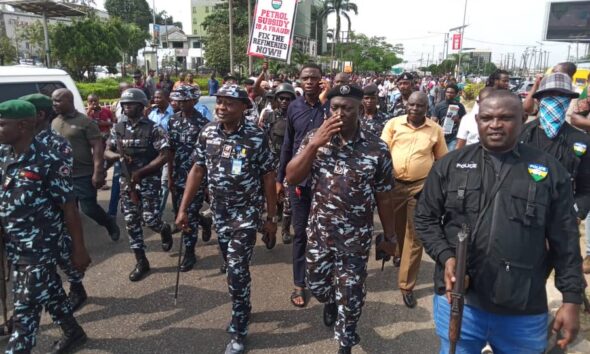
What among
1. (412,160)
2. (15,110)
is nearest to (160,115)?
(15,110)

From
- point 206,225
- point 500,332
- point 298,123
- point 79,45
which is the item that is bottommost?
point 206,225

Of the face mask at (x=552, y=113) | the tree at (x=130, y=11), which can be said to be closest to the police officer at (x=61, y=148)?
the face mask at (x=552, y=113)

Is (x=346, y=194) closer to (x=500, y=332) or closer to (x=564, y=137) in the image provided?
(x=500, y=332)

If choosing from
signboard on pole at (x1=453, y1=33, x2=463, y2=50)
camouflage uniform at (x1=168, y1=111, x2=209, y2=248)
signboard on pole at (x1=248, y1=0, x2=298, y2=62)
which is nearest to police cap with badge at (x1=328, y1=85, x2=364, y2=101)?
camouflage uniform at (x1=168, y1=111, x2=209, y2=248)

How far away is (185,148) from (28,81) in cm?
219

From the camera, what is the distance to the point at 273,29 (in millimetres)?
7121

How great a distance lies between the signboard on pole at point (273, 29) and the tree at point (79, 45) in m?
22.7

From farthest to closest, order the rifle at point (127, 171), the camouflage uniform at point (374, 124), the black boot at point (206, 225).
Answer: the black boot at point (206, 225), the camouflage uniform at point (374, 124), the rifle at point (127, 171)

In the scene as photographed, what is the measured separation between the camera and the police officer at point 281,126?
5.46 meters

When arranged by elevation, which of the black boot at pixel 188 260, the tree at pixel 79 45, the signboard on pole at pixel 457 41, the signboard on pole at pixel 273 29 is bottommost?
the black boot at pixel 188 260

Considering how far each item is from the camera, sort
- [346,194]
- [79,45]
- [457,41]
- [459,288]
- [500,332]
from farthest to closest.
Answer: [457,41] < [79,45] < [346,194] < [500,332] < [459,288]

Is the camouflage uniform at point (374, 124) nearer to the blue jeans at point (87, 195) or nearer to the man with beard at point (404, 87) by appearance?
the man with beard at point (404, 87)

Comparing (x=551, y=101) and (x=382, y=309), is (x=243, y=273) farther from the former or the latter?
(x=551, y=101)

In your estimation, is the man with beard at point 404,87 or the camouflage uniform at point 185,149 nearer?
the camouflage uniform at point 185,149
